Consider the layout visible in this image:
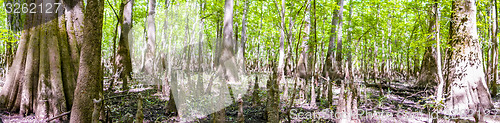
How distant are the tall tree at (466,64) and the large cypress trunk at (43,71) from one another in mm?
6438

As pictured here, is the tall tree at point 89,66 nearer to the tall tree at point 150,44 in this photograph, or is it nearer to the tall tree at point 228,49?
the tall tree at point 228,49

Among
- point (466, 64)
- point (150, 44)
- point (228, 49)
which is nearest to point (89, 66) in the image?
point (466, 64)

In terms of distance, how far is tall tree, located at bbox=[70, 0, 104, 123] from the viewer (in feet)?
7.44

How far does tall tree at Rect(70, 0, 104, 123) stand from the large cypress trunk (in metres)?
1.58

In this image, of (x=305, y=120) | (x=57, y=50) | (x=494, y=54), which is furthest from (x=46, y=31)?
(x=494, y=54)

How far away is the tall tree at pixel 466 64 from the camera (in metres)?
5.01

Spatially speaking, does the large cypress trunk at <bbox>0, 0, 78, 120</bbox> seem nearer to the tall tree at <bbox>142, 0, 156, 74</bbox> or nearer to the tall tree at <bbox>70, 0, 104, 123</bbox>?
the tall tree at <bbox>70, 0, 104, 123</bbox>

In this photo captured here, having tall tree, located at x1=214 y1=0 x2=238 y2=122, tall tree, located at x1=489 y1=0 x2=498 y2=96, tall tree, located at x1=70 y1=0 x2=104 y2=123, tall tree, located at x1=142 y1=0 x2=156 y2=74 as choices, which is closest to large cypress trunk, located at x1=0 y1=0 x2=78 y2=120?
tall tree, located at x1=70 y1=0 x2=104 y2=123

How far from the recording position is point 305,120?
165 inches

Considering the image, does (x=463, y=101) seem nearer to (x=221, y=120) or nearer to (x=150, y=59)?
(x=221, y=120)

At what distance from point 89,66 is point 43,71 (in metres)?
1.97

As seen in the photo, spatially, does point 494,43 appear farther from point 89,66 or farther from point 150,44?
point 150,44

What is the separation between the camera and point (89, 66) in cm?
230

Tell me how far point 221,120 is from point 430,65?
8.65m
